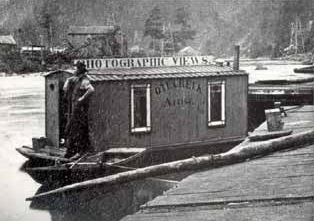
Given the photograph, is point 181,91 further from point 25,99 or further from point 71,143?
point 25,99

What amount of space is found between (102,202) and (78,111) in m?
1.82

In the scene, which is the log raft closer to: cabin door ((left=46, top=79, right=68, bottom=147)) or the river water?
the river water

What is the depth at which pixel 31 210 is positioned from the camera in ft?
31.0

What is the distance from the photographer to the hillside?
11203 mm

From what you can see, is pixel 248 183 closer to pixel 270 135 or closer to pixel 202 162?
pixel 202 162

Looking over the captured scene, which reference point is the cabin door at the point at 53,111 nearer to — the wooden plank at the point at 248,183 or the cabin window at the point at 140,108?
the cabin window at the point at 140,108

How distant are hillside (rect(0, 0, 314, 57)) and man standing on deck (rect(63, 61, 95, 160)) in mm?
1325

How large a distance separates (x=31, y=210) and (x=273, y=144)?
5164mm

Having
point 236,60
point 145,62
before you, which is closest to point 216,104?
point 236,60

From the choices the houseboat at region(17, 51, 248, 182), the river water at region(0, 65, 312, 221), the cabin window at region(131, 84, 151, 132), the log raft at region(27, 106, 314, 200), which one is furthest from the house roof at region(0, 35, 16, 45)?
the log raft at region(27, 106, 314, 200)

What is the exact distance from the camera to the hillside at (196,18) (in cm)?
1120

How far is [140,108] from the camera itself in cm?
1112

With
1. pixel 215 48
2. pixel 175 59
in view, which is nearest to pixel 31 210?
pixel 175 59

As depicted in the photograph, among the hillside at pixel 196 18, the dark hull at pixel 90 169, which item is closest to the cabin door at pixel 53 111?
the dark hull at pixel 90 169
